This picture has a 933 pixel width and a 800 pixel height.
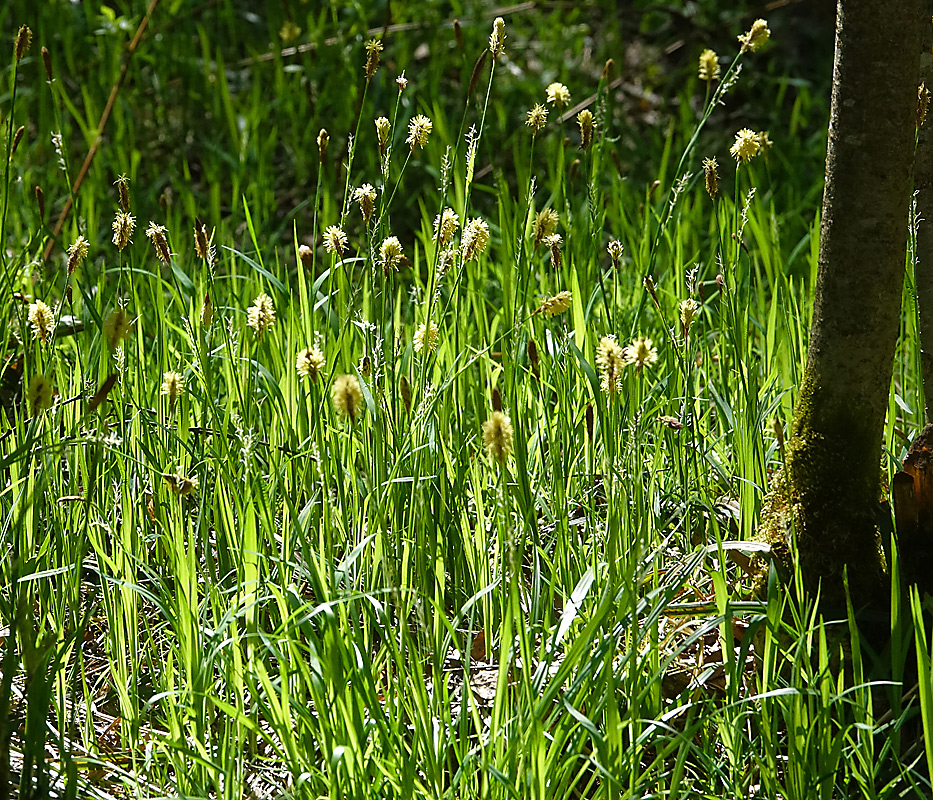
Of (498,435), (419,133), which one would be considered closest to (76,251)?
(419,133)

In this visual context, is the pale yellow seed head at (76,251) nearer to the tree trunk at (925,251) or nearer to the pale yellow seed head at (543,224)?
the pale yellow seed head at (543,224)

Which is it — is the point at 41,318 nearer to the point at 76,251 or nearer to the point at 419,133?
the point at 76,251

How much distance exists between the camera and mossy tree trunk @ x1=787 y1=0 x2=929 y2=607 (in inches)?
53.2

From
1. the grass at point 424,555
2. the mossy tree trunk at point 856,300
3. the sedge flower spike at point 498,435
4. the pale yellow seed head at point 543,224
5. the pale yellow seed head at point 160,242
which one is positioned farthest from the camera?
the pale yellow seed head at point 160,242

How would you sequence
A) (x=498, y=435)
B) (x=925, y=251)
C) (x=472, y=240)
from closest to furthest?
(x=498, y=435) < (x=472, y=240) < (x=925, y=251)

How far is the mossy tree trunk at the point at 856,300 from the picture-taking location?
1.35 meters

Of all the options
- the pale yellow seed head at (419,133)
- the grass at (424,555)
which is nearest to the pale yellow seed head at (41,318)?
the grass at (424,555)

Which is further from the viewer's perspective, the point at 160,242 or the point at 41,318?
the point at 160,242

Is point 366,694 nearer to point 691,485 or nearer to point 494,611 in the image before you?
point 494,611

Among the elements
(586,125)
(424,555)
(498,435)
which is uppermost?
(586,125)

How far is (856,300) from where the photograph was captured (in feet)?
4.60

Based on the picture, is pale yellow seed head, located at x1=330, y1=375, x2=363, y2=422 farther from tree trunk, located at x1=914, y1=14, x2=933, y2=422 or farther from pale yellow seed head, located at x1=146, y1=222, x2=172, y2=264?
tree trunk, located at x1=914, y1=14, x2=933, y2=422

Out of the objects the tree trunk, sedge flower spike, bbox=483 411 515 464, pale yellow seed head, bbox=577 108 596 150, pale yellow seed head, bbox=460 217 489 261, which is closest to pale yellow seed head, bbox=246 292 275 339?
pale yellow seed head, bbox=460 217 489 261

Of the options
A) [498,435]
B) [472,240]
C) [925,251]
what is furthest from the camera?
[925,251]
